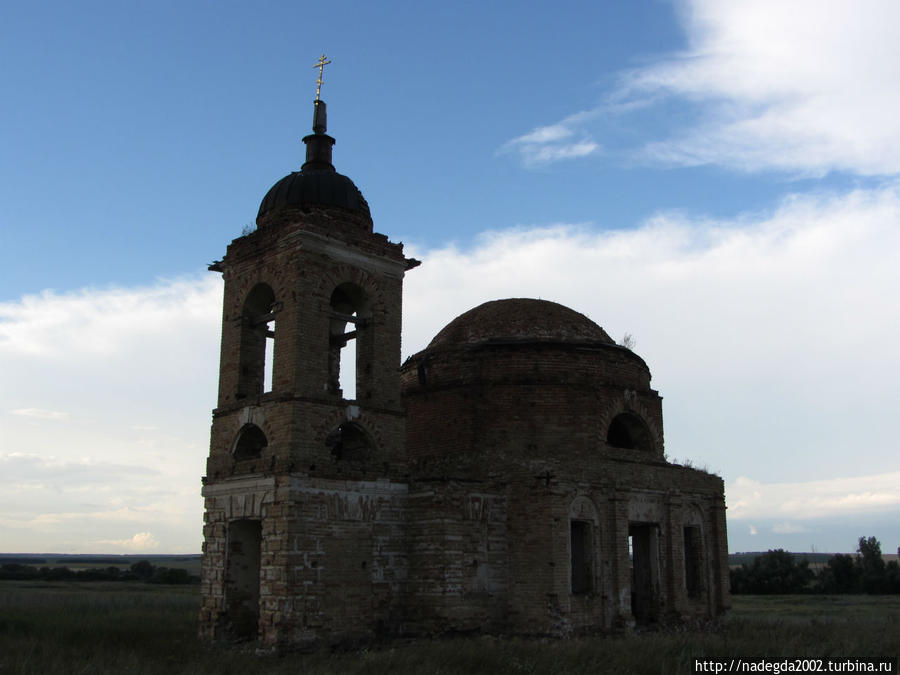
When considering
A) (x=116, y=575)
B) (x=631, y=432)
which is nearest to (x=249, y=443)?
(x=631, y=432)

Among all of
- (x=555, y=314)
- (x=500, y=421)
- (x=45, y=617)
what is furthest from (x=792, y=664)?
(x=45, y=617)

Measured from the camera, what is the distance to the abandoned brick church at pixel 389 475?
561 inches

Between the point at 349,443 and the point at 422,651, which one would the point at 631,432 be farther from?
the point at 422,651

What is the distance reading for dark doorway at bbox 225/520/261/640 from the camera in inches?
581

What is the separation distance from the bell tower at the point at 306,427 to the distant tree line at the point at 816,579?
38.2 metres

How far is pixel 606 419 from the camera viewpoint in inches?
713

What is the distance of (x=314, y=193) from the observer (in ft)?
53.7

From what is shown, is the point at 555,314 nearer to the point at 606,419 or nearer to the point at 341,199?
the point at 606,419

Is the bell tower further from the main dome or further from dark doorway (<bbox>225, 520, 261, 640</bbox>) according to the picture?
the main dome

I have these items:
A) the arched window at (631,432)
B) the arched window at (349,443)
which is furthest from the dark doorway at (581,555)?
the arched window at (349,443)

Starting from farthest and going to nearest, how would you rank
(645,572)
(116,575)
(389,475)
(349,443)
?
(116,575)
(645,572)
(349,443)
(389,475)

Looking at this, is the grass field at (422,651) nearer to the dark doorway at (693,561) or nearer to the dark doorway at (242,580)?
the dark doorway at (242,580)

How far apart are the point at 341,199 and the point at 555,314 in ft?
20.5

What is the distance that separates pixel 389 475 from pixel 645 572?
6854 millimetres
